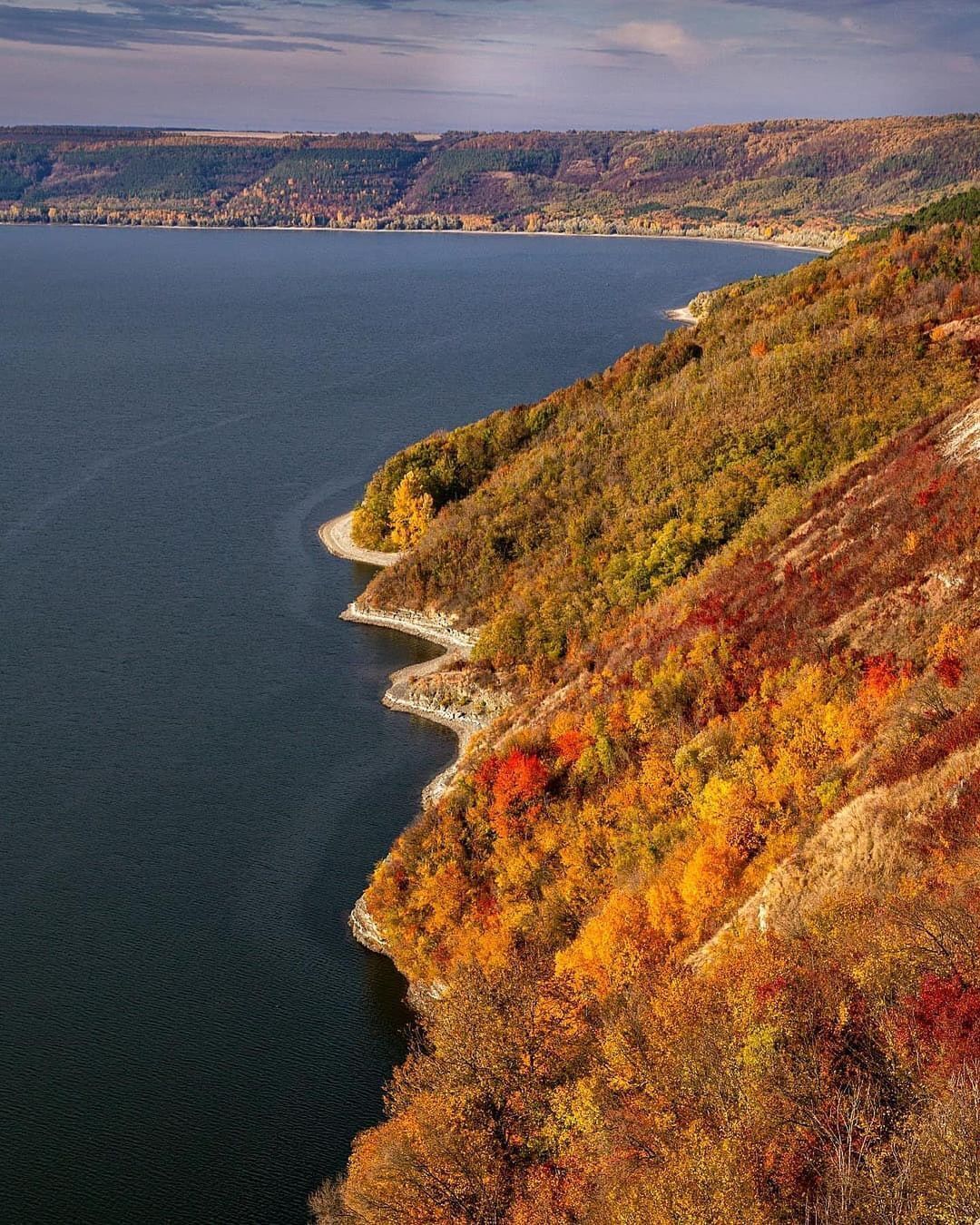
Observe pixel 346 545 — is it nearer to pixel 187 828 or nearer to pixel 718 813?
pixel 187 828

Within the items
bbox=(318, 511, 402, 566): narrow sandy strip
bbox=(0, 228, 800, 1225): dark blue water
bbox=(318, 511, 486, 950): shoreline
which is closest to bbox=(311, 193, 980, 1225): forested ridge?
bbox=(318, 511, 486, 950): shoreline

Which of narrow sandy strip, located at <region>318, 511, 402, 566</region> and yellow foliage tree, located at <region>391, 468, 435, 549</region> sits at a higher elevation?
yellow foliage tree, located at <region>391, 468, 435, 549</region>

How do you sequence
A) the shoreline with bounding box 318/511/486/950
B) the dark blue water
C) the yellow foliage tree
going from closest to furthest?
the dark blue water
the shoreline with bounding box 318/511/486/950
the yellow foliage tree

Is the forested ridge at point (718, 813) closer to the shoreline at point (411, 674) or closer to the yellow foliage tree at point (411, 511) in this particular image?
the yellow foliage tree at point (411, 511)

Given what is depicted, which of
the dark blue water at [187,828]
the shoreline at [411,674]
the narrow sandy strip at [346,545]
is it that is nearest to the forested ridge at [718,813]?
the shoreline at [411,674]

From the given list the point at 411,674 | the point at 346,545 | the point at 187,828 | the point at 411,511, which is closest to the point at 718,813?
the point at 187,828

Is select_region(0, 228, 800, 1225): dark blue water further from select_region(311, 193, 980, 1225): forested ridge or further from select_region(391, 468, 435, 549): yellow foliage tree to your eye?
select_region(391, 468, 435, 549): yellow foliage tree
